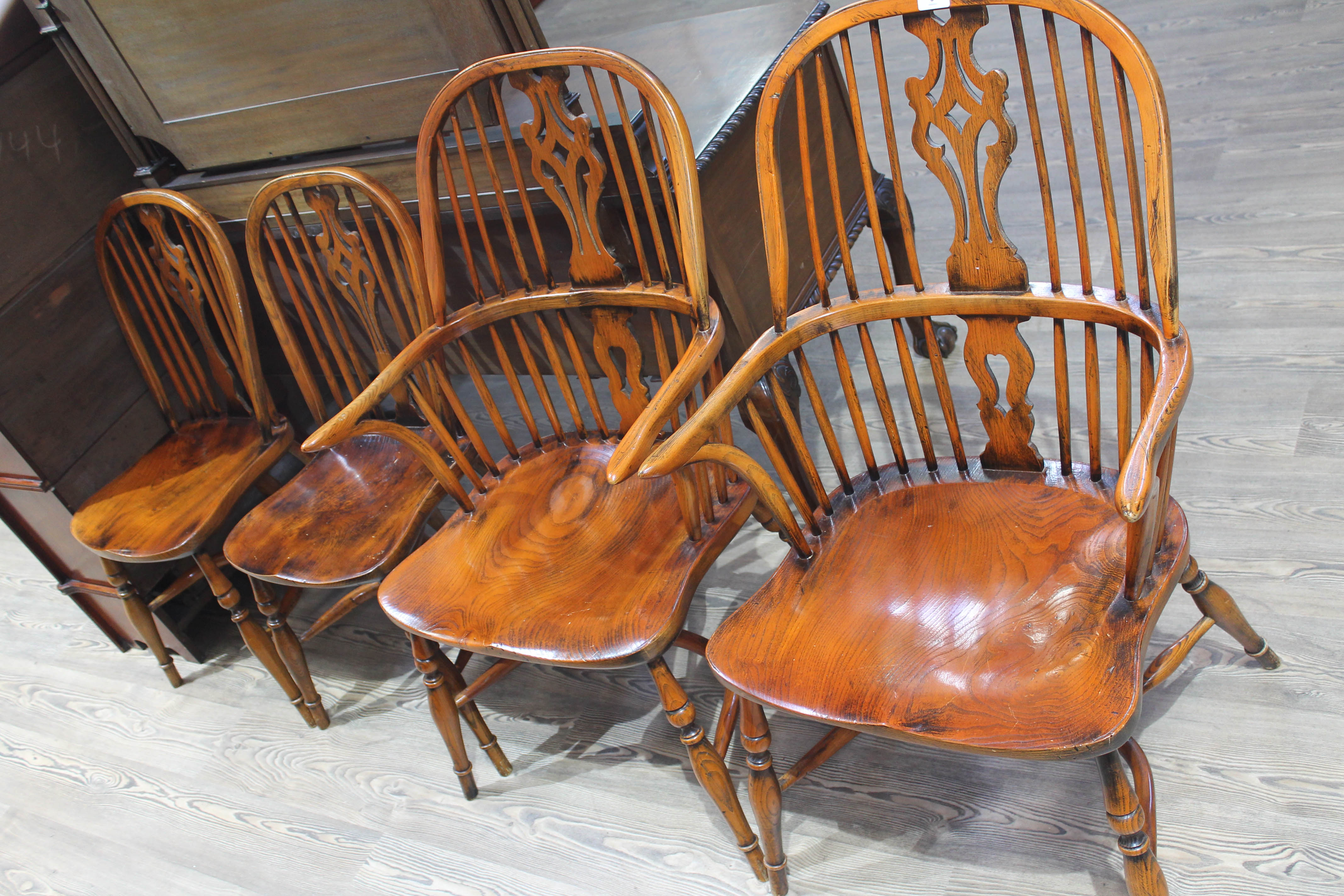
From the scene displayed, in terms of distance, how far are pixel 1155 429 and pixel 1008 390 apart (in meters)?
0.34

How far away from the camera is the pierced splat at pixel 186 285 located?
1991 millimetres

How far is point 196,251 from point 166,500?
513 millimetres

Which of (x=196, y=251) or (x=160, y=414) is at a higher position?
(x=196, y=251)

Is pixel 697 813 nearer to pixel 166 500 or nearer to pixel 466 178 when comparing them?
pixel 466 178

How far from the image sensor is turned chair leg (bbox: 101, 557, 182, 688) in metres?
2.07

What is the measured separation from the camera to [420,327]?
1.85 m

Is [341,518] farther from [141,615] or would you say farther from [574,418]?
[141,615]

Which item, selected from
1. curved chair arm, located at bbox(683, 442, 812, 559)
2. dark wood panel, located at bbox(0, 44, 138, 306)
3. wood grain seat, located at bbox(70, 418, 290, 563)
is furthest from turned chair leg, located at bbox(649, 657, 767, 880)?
dark wood panel, located at bbox(0, 44, 138, 306)

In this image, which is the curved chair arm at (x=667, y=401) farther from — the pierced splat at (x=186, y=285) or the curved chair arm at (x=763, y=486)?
the pierced splat at (x=186, y=285)

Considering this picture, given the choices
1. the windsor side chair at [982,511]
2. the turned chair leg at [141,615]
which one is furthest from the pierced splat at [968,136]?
the turned chair leg at [141,615]

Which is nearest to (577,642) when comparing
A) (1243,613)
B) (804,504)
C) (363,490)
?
(804,504)

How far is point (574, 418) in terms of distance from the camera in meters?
1.73

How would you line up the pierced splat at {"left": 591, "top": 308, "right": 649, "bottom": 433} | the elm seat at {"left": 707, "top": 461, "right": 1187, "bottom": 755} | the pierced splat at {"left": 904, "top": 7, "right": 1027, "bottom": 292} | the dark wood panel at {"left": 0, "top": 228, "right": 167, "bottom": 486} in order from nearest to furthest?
the elm seat at {"left": 707, "top": 461, "right": 1187, "bottom": 755} < the pierced splat at {"left": 904, "top": 7, "right": 1027, "bottom": 292} < the pierced splat at {"left": 591, "top": 308, "right": 649, "bottom": 433} < the dark wood panel at {"left": 0, "top": 228, "right": 167, "bottom": 486}

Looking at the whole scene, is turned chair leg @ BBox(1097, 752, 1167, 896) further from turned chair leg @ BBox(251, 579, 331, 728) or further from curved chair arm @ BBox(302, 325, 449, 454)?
turned chair leg @ BBox(251, 579, 331, 728)
